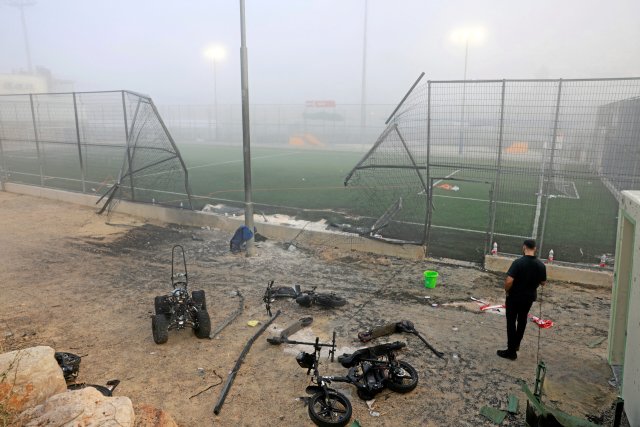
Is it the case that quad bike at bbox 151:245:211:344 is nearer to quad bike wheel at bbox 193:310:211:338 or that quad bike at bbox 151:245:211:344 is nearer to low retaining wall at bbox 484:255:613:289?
quad bike wheel at bbox 193:310:211:338

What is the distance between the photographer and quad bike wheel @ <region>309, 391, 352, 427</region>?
15.8 feet

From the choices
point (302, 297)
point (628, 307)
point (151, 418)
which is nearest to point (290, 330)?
point (302, 297)

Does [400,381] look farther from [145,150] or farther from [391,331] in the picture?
[145,150]

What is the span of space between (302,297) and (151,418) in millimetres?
3987

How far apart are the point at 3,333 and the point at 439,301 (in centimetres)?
732

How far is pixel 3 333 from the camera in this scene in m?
7.02

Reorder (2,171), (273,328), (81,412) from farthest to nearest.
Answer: (2,171), (273,328), (81,412)

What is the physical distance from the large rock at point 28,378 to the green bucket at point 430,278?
6.34 metres

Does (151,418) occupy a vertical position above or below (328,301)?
above

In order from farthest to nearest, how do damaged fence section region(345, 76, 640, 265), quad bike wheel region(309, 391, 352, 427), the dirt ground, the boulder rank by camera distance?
damaged fence section region(345, 76, 640, 265) < the dirt ground < quad bike wheel region(309, 391, 352, 427) < the boulder

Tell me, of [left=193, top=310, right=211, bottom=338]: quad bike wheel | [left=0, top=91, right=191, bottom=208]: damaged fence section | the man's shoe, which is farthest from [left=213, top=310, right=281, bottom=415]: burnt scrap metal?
[left=0, top=91, right=191, bottom=208]: damaged fence section

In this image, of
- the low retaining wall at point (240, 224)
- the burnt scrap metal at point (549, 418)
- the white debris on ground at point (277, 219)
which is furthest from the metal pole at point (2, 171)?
the burnt scrap metal at point (549, 418)

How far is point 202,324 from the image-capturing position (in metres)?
6.73

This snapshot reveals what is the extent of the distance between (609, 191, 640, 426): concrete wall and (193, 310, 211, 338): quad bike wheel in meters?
5.35
